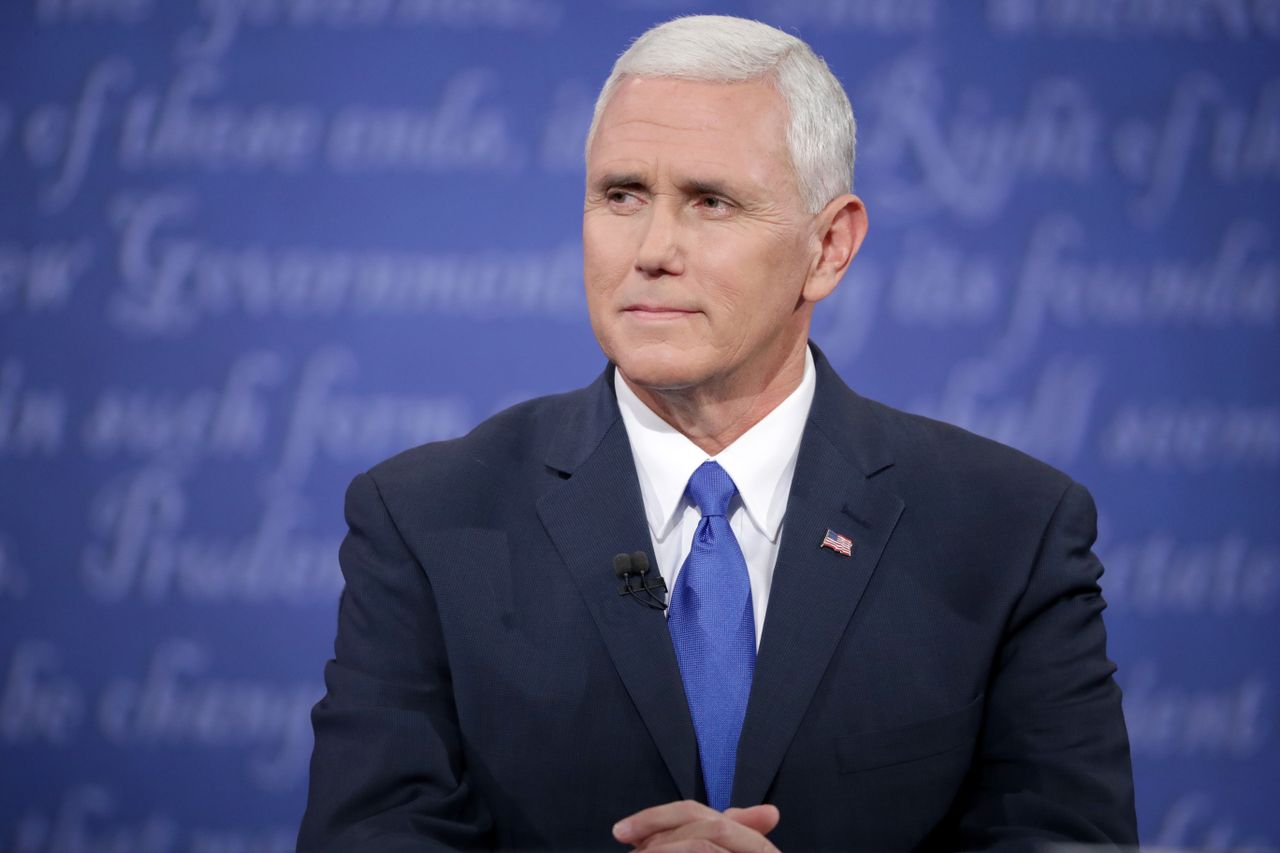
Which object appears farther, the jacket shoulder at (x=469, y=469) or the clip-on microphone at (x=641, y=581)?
the jacket shoulder at (x=469, y=469)

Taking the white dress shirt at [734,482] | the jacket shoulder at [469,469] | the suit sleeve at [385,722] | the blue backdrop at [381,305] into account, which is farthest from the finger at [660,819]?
the blue backdrop at [381,305]

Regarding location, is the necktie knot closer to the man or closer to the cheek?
the man

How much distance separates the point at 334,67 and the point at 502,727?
7.45 feet

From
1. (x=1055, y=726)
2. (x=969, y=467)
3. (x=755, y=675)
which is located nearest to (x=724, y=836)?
(x=755, y=675)

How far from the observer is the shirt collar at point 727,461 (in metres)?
1.90

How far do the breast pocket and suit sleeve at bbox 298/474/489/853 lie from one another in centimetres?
49

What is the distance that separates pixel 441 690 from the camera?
1.81 m

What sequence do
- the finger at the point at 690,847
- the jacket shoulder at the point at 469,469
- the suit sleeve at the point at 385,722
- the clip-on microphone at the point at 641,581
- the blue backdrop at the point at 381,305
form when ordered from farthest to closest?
the blue backdrop at the point at 381,305
the jacket shoulder at the point at 469,469
the clip-on microphone at the point at 641,581
the suit sleeve at the point at 385,722
the finger at the point at 690,847

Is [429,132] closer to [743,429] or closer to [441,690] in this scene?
→ [743,429]

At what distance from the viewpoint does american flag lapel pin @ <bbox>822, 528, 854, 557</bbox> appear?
1848mm

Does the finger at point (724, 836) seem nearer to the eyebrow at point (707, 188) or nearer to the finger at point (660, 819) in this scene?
the finger at point (660, 819)

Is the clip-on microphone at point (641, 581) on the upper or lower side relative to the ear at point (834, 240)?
lower

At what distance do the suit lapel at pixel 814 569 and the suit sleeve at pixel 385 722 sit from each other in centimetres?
38

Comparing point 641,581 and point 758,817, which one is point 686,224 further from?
point 758,817
